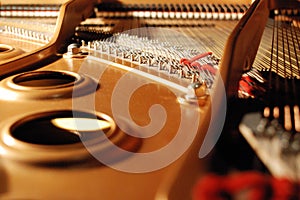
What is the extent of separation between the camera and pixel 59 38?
2.93m

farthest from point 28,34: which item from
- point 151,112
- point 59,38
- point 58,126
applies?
point 151,112

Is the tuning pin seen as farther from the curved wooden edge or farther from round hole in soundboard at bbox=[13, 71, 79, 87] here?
the curved wooden edge

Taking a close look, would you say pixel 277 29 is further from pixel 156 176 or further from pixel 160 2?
pixel 156 176

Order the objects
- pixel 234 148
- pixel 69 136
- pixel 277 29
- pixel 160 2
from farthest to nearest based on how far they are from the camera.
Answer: pixel 160 2 → pixel 277 29 → pixel 69 136 → pixel 234 148

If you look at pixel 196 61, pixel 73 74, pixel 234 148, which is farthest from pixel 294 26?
pixel 234 148

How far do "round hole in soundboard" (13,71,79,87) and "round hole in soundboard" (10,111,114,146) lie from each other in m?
0.45

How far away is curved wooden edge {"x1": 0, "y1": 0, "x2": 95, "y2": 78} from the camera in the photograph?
7.86 feet

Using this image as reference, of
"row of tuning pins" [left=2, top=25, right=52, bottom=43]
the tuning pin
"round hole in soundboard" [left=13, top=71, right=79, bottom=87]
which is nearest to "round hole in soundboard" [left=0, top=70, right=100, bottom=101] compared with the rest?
"round hole in soundboard" [left=13, top=71, right=79, bottom=87]

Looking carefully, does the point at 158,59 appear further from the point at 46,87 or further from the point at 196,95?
the point at 46,87

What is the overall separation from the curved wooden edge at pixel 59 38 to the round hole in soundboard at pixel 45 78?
156mm

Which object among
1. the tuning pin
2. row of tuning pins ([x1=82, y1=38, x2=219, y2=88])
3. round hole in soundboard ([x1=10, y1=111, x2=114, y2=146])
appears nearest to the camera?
round hole in soundboard ([x1=10, y1=111, x2=114, y2=146])

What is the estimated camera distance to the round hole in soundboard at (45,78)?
225 centimetres

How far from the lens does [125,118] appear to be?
5.63 feet

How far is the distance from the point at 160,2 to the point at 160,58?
5.63 ft
